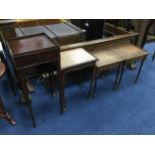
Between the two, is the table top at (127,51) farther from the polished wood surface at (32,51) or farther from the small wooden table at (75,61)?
the polished wood surface at (32,51)

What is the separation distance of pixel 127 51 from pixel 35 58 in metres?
1.35

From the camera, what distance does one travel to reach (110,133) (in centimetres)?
167

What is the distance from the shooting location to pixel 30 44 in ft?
4.37

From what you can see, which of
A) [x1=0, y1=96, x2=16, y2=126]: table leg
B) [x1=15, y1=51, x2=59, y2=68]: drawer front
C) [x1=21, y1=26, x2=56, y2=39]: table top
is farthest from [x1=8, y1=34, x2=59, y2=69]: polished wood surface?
[x1=21, y1=26, x2=56, y2=39]: table top

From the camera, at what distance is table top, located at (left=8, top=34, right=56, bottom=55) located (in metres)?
1.23

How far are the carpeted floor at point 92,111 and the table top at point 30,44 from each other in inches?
34.4

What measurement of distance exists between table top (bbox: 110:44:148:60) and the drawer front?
3.44 feet

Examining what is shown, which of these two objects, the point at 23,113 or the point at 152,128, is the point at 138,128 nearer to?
the point at 152,128

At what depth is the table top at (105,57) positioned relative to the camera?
187 cm

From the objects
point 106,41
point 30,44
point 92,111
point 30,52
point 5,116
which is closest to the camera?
point 30,52

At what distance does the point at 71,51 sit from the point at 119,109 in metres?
0.90

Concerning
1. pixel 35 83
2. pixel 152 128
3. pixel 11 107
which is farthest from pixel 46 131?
pixel 152 128

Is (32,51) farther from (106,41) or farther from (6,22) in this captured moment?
(106,41)

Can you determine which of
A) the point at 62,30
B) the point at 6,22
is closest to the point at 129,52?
the point at 62,30
